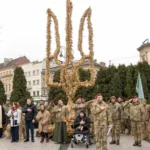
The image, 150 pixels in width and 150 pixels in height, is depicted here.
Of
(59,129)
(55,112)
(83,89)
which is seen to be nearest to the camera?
(59,129)

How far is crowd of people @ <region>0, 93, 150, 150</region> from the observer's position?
1009 cm

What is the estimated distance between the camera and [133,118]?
1170 centimetres

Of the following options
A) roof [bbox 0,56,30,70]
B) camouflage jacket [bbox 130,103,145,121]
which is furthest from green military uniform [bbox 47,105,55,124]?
roof [bbox 0,56,30,70]

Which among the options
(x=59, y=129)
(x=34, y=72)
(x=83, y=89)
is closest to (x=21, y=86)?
(x=83, y=89)

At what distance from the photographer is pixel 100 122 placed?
10031mm

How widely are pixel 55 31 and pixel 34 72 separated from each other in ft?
214

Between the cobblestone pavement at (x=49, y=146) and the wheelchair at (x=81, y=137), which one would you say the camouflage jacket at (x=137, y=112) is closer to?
the cobblestone pavement at (x=49, y=146)

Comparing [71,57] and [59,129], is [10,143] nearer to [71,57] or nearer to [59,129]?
[59,129]

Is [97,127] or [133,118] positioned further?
[133,118]

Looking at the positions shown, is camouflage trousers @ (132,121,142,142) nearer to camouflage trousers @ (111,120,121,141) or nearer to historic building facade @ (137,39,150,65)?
camouflage trousers @ (111,120,121,141)

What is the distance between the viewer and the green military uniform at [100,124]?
9.84m

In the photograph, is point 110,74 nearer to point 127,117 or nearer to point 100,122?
point 127,117

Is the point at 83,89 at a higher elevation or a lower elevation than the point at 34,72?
lower

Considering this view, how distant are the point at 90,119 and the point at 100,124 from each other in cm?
298
